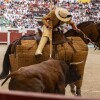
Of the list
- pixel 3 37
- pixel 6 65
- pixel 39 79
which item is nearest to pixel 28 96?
Answer: pixel 39 79

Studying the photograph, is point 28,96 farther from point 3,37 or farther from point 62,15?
point 3,37

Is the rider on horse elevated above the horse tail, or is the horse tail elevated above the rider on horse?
the rider on horse

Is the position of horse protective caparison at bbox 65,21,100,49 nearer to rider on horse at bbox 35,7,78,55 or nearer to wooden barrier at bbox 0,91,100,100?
rider on horse at bbox 35,7,78,55

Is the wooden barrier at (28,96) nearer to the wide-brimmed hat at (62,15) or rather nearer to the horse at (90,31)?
the wide-brimmed hat at (62,15)

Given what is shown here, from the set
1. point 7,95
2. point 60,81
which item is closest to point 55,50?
point 60,81

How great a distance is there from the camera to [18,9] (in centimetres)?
2275

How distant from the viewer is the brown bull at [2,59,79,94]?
301 centimetres

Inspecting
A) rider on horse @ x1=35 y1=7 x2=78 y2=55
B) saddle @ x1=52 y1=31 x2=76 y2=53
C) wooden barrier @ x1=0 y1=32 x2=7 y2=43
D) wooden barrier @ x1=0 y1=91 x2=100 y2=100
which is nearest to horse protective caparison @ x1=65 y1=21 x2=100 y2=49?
saddle @ x1=52 y1=31 x2=76 y2=53

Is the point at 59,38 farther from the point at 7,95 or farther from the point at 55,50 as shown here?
the point at 7,95

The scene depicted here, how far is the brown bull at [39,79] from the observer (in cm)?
301

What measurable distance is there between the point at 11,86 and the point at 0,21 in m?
18.4

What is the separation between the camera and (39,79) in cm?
308

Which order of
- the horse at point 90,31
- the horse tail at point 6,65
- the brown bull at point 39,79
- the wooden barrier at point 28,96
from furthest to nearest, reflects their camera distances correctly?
the horse at point 90,31 < the horse tail at point 6,65 < the brown bull at point 39,79 < the wooden barrier at point 28,96

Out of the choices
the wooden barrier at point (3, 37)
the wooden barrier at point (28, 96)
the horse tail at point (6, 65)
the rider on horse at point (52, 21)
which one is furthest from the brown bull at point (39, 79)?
the wooden barrier at point (3, 37)
